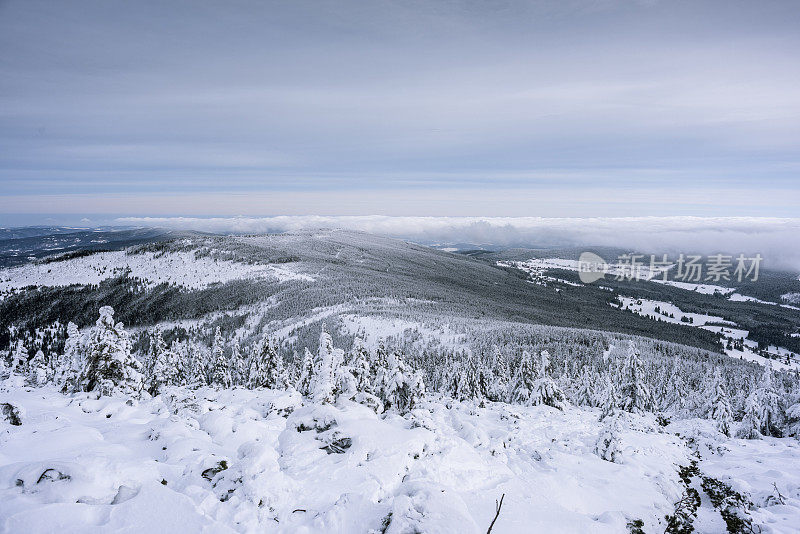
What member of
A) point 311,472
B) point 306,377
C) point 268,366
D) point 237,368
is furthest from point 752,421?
point 237,368

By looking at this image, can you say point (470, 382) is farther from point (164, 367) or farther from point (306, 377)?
point (164, 367)

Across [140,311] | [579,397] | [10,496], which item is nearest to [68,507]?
[10,496]

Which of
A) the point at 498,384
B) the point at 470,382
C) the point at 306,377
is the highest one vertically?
the point at 306,377

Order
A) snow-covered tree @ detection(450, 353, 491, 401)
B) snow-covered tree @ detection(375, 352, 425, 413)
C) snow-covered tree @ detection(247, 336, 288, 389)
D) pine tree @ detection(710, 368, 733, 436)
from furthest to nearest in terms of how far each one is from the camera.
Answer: snow-covered tree @ detection(450, 353, 491, 401) → snow-covered tree @ detection(247, 336, 288, 389) → snow-covered tree @ detection(375, 352, 425, 413) → pine tree @ detection(710, 368, 733, 436)

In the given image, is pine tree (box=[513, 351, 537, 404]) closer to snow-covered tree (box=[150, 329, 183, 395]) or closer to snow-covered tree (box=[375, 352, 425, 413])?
snow-covered tree (box=[375, 352, 425, 413])

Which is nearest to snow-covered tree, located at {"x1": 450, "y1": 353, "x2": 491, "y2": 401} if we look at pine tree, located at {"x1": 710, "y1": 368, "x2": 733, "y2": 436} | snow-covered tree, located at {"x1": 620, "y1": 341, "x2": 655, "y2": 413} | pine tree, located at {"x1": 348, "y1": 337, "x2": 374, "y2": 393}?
snow-covered tree, located at {"x1": 620, "y1": 341, "x2": 655, "y2": 413}
